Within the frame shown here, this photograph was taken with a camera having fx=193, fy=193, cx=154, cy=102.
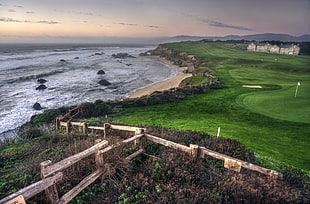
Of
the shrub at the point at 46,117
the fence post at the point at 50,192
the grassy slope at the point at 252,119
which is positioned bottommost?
the shrub at the point at 46,117

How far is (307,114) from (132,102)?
1403cm

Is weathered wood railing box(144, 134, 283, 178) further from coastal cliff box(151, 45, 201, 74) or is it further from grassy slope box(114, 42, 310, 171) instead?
coastal cliff box(151, 45, 201, 74)

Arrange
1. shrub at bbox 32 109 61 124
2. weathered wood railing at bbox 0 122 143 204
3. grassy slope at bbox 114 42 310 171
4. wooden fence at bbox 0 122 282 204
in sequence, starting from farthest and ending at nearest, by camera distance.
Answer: shrub at bbox 32 109 61 124 < grassy slope at bbox 114 42 310 171 < wooden fence at bbox 0 122 282 204 < weathered wood railing at bbox 0 122 143 204

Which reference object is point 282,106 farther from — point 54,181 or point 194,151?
point 54,181

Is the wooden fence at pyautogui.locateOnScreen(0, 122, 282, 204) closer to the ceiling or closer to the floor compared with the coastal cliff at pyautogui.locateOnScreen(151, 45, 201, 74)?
closer to the floor

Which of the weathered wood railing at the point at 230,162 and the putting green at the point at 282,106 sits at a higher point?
the weathered wood railing at the point at 230,162

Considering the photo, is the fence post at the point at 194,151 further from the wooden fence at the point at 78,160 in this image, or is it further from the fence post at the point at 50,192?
the fence post at the point at 50,192

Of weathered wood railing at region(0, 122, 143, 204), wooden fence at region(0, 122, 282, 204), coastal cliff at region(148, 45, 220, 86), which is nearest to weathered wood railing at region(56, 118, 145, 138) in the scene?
wooden fence at region(0, 122, 282, 204)

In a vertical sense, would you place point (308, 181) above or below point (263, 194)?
below

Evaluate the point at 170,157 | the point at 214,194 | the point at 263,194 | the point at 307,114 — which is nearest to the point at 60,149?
the point at 170,157

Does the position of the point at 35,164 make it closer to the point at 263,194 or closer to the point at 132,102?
the point at 263,194

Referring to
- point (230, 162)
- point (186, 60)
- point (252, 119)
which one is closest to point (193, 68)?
point (186, 60)

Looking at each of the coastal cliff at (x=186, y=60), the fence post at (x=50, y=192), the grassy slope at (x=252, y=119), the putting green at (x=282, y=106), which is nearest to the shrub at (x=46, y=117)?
the grassy slope at (x=252, y=119)

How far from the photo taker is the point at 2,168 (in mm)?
7008
